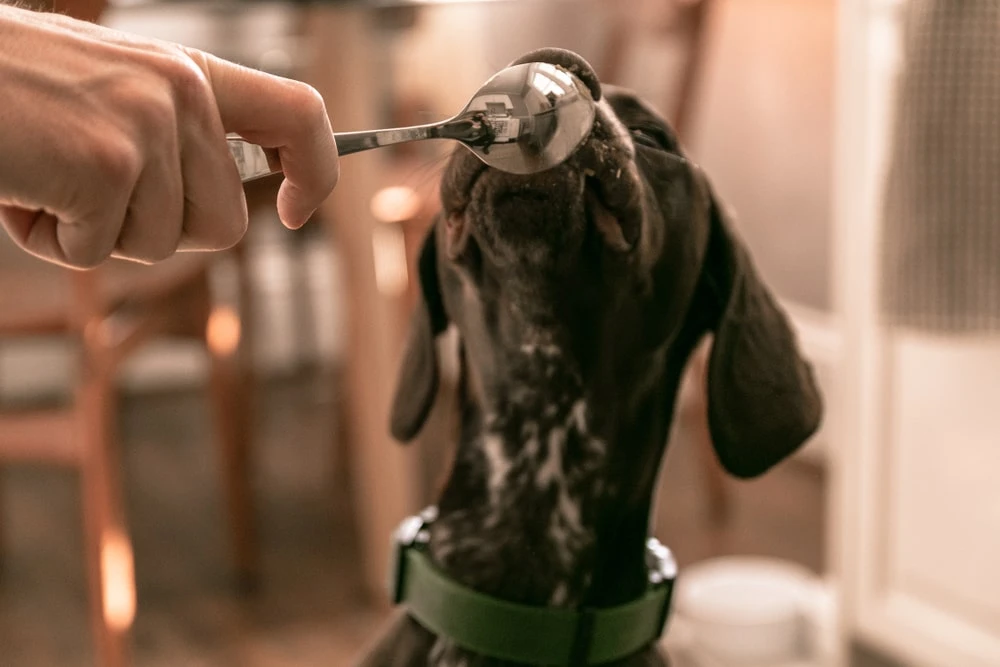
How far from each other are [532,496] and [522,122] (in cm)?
36

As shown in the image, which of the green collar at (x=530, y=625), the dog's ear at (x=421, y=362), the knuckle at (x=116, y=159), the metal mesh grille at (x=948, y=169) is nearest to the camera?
the knuckle at (x=116, y=159)

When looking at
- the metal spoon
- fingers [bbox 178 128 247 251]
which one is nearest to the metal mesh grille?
the metal spoon

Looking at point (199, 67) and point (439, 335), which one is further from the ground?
point (199, 67)

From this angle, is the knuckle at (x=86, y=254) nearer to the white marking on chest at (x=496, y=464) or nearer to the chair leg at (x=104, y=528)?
the white marking on chest at (x=496, y=464)

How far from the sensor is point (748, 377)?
991mm

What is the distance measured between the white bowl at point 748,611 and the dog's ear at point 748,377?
1296 millimetres

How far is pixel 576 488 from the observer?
989 mm

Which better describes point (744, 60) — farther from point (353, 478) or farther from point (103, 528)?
point (103, 528)

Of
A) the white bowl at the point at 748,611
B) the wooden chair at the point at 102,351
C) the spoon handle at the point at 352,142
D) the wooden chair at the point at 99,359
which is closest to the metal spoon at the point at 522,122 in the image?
the spoon handle at the point at 352,142

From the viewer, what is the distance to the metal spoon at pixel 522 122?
745 millimetres

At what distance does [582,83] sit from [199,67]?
10.9 inches

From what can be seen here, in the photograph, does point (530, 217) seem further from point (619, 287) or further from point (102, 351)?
point (102, 351)

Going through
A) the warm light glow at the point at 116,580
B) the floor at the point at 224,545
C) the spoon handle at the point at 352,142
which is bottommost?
the floor at the point at 224,545

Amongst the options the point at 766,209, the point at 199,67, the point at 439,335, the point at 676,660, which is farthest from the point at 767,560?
the point at 199,67
